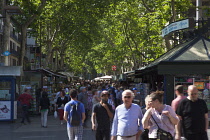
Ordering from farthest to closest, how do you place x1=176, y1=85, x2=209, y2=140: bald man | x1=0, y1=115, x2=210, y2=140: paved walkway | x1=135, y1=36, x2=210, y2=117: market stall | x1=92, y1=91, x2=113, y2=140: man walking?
x1=135, y1=36, x2=210, y2=117: market stall, x1=0, y1=115, x2=210, y2=140: paved walkway, x1=92, y1=91, x2=113, y2=140: man walking, x1=176, y1=85, x2=209, y2=140: bald man

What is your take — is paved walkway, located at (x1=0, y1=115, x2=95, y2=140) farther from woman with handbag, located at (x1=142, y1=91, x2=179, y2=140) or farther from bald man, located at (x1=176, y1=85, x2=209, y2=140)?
woman with handbag, located at (x1=142, y1=91, x2=179, y2=140)

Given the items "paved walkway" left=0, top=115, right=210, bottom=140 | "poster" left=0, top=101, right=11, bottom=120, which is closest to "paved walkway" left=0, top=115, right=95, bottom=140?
"paved walkway" left=0, top=115, right=210, bottom=140

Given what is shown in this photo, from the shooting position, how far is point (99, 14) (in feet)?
101

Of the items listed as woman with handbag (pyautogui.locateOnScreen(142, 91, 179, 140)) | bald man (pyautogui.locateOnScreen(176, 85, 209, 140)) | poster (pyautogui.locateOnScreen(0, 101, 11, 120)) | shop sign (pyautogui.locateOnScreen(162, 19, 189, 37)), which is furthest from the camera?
poster (pyautogui.locateOnScreen(0, 101, 11, 120))

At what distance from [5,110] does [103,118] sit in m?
9.87

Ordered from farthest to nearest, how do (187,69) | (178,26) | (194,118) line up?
(178,26) < (187,69) < (194,118)

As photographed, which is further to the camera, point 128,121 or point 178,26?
point 178,26

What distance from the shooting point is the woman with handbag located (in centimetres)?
608

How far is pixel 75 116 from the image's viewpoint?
8312 mm

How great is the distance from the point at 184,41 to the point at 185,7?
3.43 m

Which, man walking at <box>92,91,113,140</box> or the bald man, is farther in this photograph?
man walking at <box>92,91,113,140</box>

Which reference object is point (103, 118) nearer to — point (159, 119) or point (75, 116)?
point (75, 116)

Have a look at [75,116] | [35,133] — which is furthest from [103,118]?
[35,133]

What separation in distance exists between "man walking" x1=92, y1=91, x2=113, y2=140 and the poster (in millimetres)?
9674
